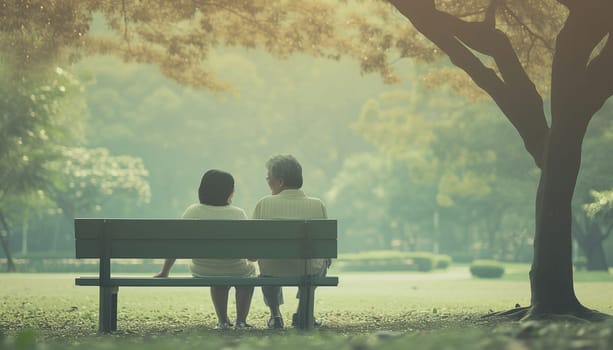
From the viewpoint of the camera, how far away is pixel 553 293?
1174 centimetres

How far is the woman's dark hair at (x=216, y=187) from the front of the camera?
10273 millimetres

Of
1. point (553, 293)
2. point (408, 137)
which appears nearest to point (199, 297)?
point (553, 293)

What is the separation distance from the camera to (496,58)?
42.2 ft

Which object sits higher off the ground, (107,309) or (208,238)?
(208,238)

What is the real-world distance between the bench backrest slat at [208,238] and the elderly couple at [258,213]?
1.73 feet

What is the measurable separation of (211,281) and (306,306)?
92 centimetres

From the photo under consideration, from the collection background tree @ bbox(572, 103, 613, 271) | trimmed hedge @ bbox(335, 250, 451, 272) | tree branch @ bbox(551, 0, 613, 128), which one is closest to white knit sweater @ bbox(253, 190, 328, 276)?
tree branch @ bbox(551, 0, 613, 128)

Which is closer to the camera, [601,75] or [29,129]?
[601,75]

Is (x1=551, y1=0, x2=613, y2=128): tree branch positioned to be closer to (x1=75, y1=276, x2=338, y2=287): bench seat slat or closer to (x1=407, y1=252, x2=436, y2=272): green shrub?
(x1=75, y1=276, x2=338, y2=287): bench seat slat

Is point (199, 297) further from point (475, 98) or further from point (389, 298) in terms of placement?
point (475, 98)

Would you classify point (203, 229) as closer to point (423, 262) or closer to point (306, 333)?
point (306, 333)

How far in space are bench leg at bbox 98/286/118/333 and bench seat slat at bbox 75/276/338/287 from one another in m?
0.11

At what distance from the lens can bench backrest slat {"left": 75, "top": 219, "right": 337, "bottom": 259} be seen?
954 cm

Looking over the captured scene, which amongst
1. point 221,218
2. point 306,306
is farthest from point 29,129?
point 306,306
